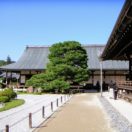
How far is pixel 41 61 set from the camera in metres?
49.7

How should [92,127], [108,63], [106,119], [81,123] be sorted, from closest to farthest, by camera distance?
1. [92,127]
2. [81,123]
3. [106,119]
4. [108,63]

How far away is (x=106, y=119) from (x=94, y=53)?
3717 cm

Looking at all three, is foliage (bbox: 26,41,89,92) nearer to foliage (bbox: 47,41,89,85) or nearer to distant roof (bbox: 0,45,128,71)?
foliage (bbox: 47,41,89,85)

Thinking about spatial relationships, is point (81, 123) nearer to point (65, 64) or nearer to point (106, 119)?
point (106, 119)

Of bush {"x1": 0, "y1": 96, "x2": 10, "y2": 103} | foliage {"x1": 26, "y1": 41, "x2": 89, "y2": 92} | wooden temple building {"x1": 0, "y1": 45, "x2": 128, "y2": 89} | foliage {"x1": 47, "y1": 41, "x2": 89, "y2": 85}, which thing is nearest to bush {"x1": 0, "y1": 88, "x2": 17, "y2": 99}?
bush {"x1": 0, "y1": 96, "x2": 10, "y2": 103}

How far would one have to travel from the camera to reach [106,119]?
15.5 m

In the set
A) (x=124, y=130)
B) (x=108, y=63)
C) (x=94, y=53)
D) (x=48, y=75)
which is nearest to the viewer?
(x=124, y=130)

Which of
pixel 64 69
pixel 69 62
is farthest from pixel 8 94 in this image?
pixel 69 62

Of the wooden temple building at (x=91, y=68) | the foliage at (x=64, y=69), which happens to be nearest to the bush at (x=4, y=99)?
the foliage at (x=64, y=69)

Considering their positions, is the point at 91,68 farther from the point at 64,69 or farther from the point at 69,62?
the point at 64,69

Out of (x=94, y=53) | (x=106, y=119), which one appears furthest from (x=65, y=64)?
(x=106, y=119)

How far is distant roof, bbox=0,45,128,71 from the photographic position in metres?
46.1

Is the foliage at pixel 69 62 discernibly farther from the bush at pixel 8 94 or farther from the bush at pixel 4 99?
the bush at pixel 4 99

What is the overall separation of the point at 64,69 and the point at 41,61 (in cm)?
1214
